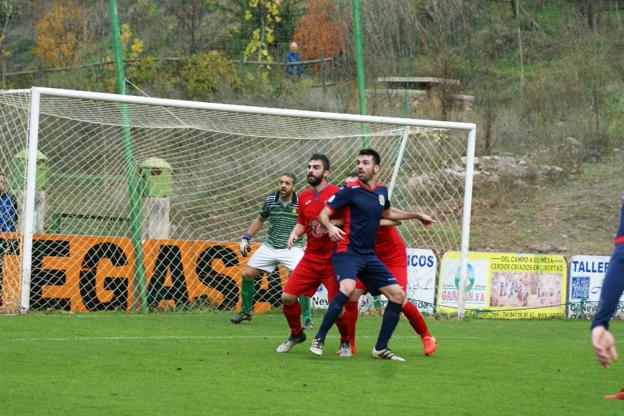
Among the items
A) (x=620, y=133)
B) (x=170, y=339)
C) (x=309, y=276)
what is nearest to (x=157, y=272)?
(x=170, y=339)

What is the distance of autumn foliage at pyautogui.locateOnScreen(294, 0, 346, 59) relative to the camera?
23078mm

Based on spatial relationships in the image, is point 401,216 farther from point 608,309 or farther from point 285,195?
point 608,309

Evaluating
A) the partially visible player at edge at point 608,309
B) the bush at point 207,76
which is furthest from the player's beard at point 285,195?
the bush at point 207,76

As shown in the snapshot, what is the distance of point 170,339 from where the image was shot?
37.0 ft

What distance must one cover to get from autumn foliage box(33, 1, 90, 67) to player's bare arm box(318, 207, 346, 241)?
1801 cm

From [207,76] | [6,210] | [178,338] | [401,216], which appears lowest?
[178,338]

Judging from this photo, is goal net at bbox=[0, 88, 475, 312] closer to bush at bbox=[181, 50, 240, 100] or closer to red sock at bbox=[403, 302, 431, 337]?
red sock at bbox=[403, 302, 431, 337]

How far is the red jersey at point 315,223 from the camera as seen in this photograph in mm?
10570

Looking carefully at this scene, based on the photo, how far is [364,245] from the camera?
394 inches

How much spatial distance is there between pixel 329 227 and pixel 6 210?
6.42m

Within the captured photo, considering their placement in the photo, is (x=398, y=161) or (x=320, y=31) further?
(x=320, y=31)

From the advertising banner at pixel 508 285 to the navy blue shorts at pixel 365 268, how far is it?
6.54 meters

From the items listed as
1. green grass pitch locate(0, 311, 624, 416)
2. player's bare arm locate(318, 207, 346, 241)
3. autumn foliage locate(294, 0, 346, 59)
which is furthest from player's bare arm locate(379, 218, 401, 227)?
autumn foliage locate(294, 0, 346, 59)

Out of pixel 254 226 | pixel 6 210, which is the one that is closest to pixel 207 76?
pixel 6 210
